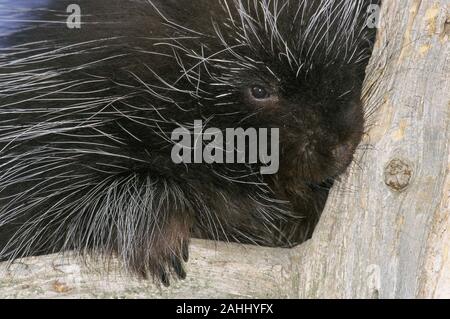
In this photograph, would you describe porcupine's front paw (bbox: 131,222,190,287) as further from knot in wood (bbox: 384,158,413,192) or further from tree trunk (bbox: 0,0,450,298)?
knot in wood (bbox: 384,158,413,192)

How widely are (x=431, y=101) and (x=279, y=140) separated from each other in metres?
0.56

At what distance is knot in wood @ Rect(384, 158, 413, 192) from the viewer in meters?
2.27

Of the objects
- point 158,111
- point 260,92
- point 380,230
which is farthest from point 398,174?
point 158,111

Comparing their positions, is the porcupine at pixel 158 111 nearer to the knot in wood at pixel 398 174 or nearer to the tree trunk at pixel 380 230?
the tree trunk at pixel 380 230

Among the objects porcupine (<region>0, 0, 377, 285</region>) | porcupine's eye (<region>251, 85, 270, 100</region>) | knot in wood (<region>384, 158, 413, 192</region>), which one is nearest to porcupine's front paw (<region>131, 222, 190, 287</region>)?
porcupine (<region>0, 0, 377, 285</region>)

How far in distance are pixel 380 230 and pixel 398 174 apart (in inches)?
7.7

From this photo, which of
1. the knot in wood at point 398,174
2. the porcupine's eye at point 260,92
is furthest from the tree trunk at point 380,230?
the porcupine's eye at point 260,92

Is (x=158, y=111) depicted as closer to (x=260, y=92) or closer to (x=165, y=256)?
(x=260, y=92)

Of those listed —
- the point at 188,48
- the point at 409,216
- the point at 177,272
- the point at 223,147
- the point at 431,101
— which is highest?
the point at 188,48

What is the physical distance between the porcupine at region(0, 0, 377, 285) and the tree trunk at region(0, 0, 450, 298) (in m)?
0.13

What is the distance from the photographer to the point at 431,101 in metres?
2.31

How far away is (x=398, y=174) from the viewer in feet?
7.50
